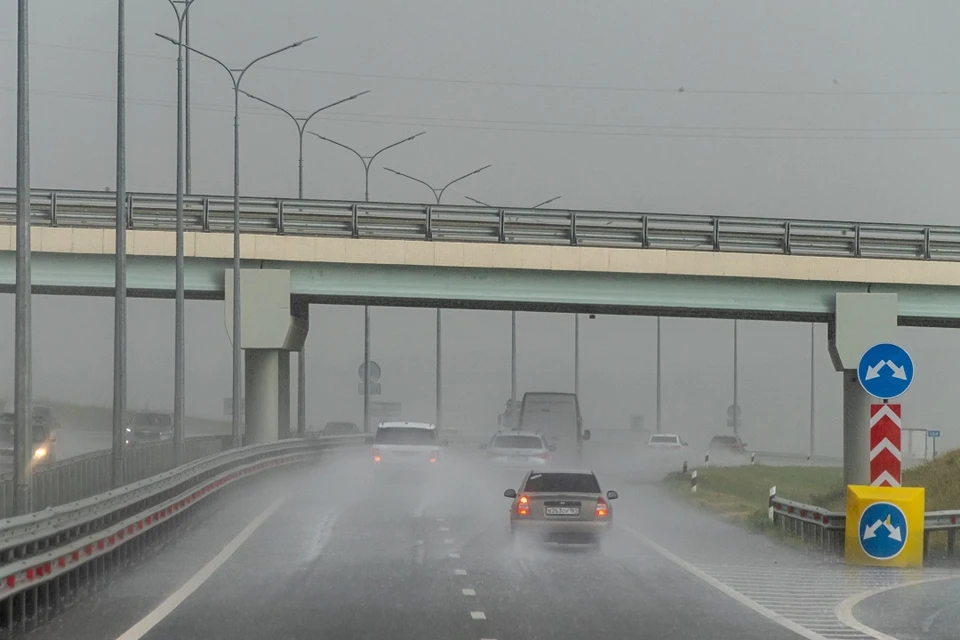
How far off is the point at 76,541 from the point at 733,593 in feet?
24.2

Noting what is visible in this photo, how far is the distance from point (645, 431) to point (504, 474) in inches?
2617

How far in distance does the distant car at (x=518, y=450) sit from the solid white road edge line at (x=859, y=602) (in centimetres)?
2122

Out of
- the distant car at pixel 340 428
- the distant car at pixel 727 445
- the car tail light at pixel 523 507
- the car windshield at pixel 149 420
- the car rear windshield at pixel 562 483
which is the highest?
the car rear windshield at pixel 562 483

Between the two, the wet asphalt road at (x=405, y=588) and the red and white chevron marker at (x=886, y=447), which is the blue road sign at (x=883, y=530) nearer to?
the red and white chevron marker at (x=886, y=447)

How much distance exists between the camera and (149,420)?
245 ft

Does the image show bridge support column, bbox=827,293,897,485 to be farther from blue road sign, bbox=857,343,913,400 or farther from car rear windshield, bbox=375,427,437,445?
blue road sign, bbox=857,343,913,400

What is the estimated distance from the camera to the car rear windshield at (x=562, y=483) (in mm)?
25353

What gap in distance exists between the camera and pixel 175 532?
27.6m

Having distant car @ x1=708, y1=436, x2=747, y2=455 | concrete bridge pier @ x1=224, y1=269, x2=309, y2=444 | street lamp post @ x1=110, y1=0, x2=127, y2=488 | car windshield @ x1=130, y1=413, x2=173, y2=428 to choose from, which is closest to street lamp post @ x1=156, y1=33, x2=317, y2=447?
concrete bridge pier @ x1=224, y1=269, x2=309, y2=444

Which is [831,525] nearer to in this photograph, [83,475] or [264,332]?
[83,475]

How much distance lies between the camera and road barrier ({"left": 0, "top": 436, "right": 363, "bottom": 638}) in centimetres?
1526

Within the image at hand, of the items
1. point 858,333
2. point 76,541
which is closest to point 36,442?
point 858,333

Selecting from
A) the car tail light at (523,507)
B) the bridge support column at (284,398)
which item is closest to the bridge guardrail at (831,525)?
the car tail light at (523,507)

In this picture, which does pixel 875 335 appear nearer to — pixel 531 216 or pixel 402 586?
pixel 531 216
